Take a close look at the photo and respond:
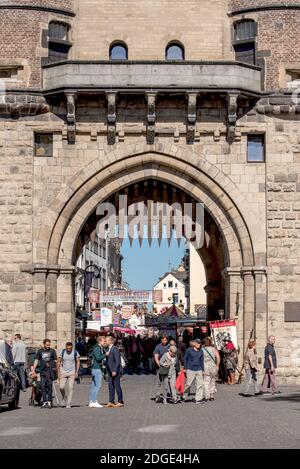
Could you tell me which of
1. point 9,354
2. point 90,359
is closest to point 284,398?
point 9,354

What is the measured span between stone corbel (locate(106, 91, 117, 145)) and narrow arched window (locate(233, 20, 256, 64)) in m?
4.30

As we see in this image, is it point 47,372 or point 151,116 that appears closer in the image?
point 47,372

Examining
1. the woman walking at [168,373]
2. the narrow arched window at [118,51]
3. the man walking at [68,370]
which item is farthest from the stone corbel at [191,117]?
the man walking at [68,370]

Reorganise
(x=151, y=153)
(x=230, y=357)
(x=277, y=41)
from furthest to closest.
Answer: (x=277, y=41) < (x=151, y=153) < (x=230, y=357)

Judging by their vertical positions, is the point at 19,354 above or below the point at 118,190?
below

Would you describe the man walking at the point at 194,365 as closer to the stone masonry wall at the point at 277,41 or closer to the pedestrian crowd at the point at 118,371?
the pedestrian crowd at the point at 118,371

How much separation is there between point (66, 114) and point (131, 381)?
919 centimetres

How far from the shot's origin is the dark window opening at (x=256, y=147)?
34603mm

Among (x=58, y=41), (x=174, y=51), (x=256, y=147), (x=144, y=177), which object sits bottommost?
(x=144, y=177)

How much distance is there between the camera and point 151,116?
1331 inches

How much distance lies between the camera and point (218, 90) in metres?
33.6

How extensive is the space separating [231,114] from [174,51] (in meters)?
3.25

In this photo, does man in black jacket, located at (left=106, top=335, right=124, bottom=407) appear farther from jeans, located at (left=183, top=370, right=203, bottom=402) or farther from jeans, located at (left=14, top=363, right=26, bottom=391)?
jeans, located at (left=14, top=363, right=26, bottom=391)

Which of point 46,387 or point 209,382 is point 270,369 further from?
point 46,387
